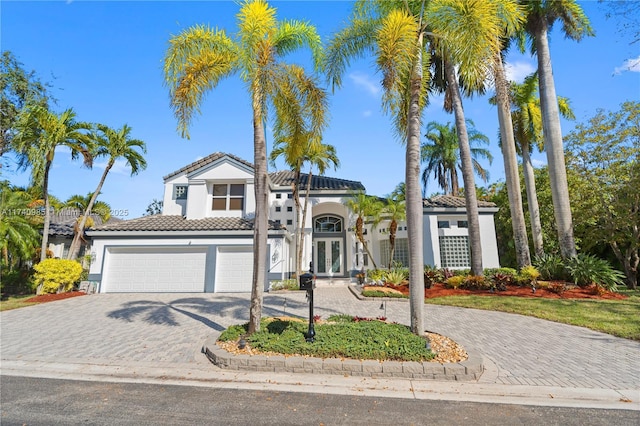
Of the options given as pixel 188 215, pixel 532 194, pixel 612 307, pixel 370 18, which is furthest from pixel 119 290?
pixel 532 194

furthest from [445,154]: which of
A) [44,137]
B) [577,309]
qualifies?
[44,137]

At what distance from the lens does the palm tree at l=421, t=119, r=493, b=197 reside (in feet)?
87.0

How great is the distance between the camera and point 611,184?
17.5 meters

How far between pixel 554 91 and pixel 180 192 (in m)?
22.2

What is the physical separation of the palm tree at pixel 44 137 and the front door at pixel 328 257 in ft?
49.4

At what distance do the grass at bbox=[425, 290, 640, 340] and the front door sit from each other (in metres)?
9.50

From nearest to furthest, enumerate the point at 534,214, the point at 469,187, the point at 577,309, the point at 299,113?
1. the point at 299,113
2. the point at 577,309
3. the point at 469,187
4. the point at 534,214

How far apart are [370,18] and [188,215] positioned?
14585 mm

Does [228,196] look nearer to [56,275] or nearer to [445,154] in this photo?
[56,275]

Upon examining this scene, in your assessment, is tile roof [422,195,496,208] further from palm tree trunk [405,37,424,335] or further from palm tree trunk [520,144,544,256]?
palm tree trunk [405,37,424,335]

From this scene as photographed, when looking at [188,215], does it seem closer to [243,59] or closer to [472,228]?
[243,59]

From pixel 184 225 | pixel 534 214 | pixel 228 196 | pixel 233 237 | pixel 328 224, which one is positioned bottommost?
pixel 233 237

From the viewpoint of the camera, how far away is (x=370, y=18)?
25.1 feet

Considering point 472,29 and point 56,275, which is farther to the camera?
point 56,275
